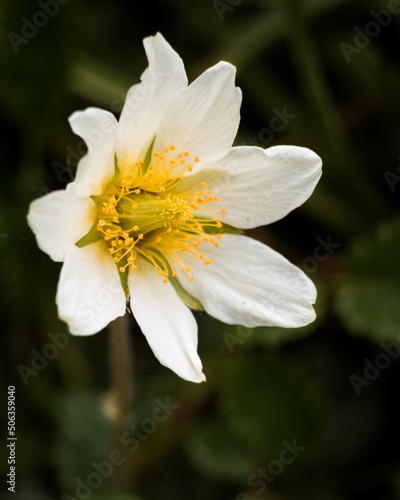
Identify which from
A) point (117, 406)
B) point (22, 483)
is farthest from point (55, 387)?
point (117, 406)

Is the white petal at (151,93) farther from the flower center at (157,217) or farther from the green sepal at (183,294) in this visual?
the green sepal at (183,294)

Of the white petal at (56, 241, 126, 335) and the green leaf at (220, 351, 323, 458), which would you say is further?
the green leaf at (220, 351, 323, 458)

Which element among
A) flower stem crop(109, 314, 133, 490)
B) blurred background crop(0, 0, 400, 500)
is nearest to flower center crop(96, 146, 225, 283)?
flower stem crop(109, 314, 133, 490)

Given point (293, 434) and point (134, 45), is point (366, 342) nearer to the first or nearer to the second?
point (293, 434)

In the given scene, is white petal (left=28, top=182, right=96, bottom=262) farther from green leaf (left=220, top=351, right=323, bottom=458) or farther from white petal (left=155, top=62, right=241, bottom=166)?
green leaf (left=220, top=351, right=323, bottom=458)

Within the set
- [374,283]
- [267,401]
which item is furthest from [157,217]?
[374,283]

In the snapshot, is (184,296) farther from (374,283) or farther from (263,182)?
(374,283)

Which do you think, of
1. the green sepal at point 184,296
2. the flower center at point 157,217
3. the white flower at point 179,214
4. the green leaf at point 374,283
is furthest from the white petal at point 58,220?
the green leaf at point 374,283
